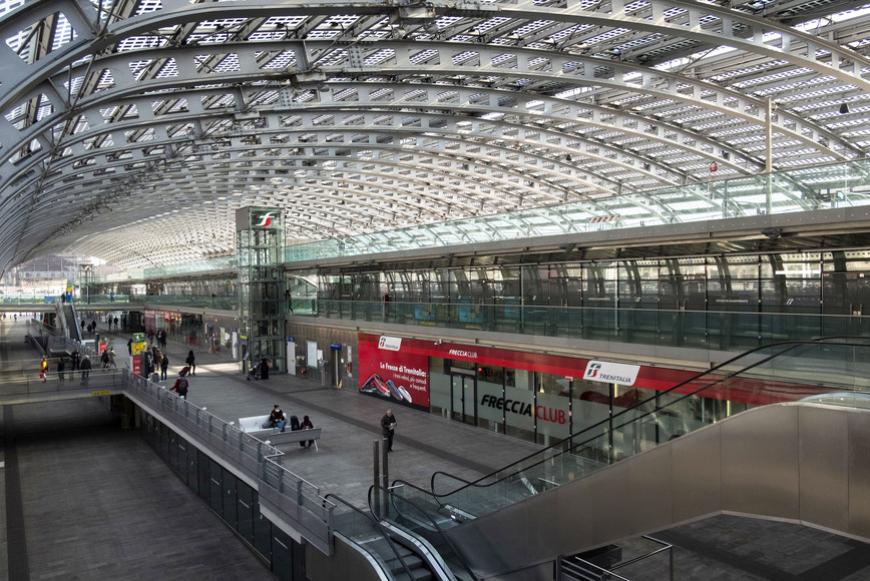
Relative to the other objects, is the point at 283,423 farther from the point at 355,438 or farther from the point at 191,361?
the point at 191,361

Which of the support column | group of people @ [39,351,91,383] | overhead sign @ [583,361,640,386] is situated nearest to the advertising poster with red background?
overhead sign @ [583,361,640,386]

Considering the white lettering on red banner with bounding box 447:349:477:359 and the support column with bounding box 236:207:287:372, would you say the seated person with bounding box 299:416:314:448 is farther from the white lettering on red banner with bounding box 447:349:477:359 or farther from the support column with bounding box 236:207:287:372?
the support column with bounding box 236:207:287:372

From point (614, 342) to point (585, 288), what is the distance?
465cm

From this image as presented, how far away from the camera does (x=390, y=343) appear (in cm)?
2408

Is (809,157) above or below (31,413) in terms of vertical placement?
above

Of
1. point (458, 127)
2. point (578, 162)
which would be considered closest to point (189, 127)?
point (458, 127)

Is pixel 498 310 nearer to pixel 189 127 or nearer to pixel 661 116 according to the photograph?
pixel 189 127

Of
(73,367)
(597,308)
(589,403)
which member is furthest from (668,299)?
(73,367)

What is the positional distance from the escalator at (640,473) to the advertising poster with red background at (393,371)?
1052 cm

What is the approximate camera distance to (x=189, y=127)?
27.2m

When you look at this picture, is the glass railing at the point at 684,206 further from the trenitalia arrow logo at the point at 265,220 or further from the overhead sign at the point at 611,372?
the trenitalia arrow logo at the point at 265,220

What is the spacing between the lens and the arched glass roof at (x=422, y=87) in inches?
560

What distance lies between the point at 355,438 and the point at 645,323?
8891 mm

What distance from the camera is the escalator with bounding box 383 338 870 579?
23.6 ft
